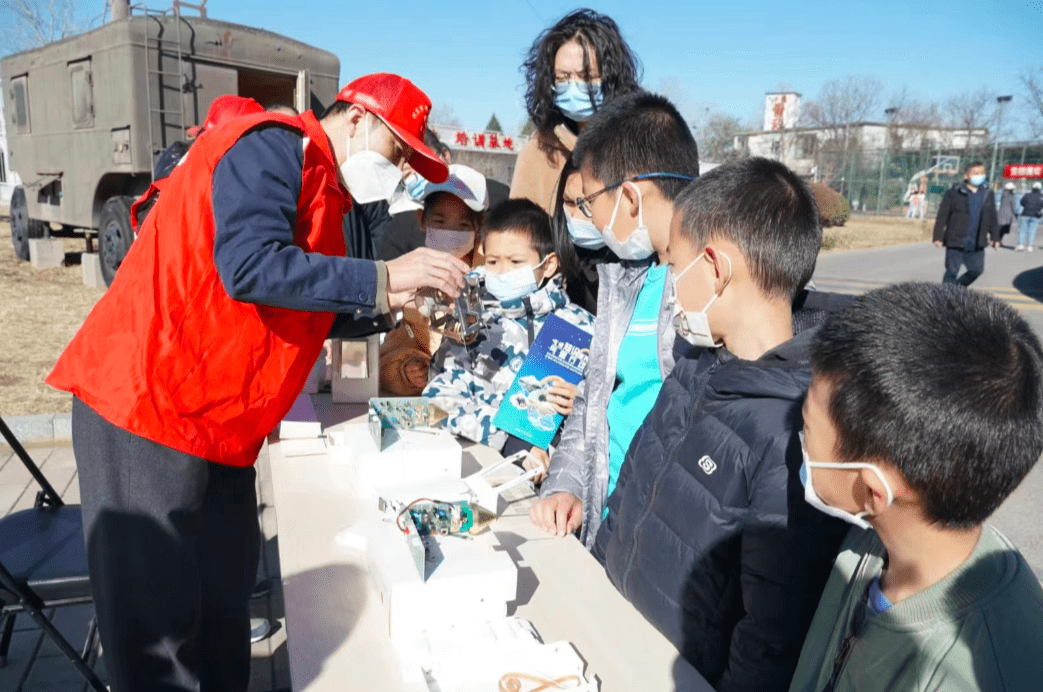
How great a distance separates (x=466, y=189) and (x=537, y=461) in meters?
1.42

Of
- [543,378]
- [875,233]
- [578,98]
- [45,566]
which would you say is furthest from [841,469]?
[875,233]

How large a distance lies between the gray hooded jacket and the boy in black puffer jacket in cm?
26

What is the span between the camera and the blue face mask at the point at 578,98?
2.93m

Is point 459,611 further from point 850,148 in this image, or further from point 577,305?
point 850,148

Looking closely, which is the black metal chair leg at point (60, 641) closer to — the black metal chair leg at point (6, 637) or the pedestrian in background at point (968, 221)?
the black metal chair leg at point (6, 637)

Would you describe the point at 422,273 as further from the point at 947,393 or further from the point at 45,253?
the point at 45,253

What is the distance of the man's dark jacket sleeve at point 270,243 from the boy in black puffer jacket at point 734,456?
2.20ft

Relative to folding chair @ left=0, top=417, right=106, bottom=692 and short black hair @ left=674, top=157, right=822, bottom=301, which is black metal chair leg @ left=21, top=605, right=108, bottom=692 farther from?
short black hair @ left=674, top=157, right=822, bottom=301

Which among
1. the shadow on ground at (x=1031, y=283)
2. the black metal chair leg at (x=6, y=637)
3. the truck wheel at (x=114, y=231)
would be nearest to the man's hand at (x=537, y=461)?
the black metal chair leg at (x=6, y=637)

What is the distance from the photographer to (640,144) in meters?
2.08

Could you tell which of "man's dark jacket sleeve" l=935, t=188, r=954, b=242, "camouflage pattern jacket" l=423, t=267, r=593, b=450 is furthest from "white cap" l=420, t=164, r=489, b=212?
"man's dark jacket sleeve" l=935, t=188, r=954, b=242

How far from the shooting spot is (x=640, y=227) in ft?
6.86

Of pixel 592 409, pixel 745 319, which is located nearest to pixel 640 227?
pixel 592 409

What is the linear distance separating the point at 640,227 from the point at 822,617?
119 centimetres
